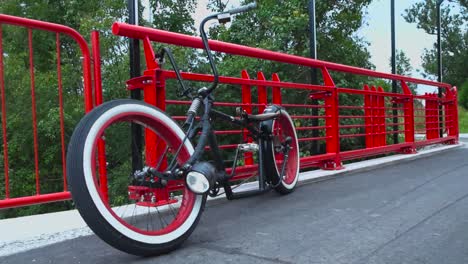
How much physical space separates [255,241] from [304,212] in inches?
29.9

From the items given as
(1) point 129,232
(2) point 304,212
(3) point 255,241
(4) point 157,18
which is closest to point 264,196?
(2) point 304,212

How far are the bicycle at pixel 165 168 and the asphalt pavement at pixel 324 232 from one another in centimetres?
14

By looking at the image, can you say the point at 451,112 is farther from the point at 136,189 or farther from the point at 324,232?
the point at 136,189

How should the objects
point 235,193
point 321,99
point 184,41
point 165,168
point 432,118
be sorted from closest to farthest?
point 165,168 < point 235,193 < point 184,41 < point 321,99 < point 432,118

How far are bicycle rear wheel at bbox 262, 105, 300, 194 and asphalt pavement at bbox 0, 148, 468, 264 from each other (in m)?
0.13

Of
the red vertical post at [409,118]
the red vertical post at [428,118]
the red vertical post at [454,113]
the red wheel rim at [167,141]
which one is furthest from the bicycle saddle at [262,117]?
the red vertical post at [454,113]

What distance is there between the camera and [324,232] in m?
2.52

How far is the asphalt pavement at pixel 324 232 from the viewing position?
211cm

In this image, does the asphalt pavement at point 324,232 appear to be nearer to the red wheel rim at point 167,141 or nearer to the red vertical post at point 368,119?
the red wheel rim at point 167,141

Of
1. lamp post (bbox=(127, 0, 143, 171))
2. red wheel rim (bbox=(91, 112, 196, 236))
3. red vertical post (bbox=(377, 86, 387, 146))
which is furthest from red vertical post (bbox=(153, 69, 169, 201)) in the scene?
red vertical post (bbox=(377, 86, 387, 146))

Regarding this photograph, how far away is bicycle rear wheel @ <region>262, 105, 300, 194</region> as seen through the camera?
330 centimetres

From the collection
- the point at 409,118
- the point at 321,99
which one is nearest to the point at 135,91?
the point at 321,99

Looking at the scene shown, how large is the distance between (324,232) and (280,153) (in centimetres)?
112

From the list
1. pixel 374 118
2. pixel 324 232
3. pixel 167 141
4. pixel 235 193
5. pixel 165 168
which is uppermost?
pixel 374 118
